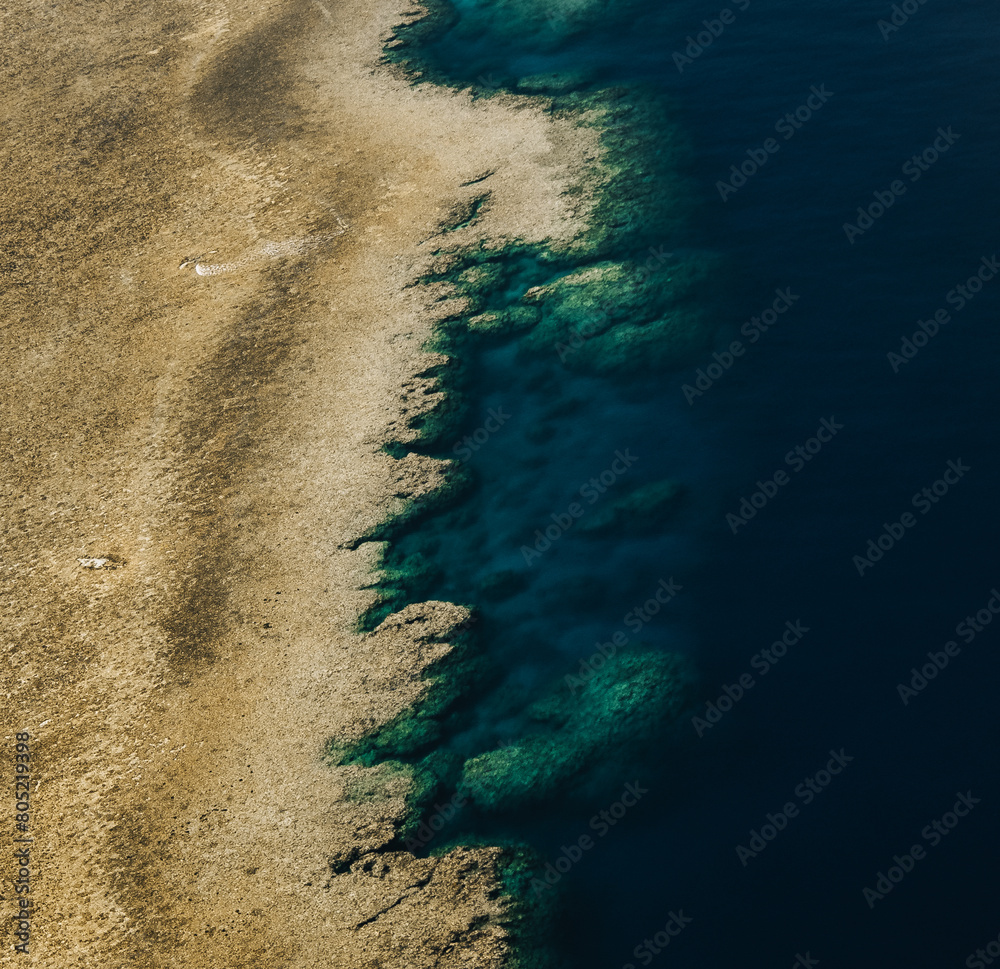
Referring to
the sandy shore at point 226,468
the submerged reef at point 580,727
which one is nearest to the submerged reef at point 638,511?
the submerged reef at point 580,727

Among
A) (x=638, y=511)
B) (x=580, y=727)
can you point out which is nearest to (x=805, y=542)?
(x=638, y=511)

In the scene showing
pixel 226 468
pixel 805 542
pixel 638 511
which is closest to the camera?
pixel 805 542

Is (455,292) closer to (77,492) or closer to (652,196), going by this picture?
(652,196)

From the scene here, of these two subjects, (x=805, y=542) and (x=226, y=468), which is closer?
(x=805, y=542)

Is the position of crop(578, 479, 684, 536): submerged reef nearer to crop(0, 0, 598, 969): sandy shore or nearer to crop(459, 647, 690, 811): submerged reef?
crop(459, 647, 690, 811): submerged reef

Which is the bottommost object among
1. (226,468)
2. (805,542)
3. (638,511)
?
(226,468)

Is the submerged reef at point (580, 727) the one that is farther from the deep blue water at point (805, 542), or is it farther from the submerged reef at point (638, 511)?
the submerged reef at point (638, 511)

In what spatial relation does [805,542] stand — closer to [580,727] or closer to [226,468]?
[580,727]
